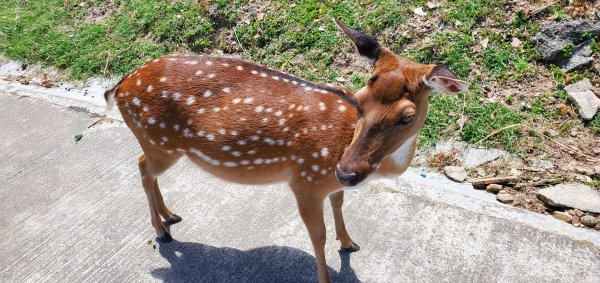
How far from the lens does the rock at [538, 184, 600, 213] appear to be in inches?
136

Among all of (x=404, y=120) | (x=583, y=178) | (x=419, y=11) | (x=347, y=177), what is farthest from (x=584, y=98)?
(x=347, y=177)

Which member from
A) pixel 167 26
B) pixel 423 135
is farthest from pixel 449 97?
pixel 167 26

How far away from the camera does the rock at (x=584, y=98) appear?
4.04 m

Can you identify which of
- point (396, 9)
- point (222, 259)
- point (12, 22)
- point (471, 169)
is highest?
point (396, 9)

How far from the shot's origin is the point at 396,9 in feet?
17.0

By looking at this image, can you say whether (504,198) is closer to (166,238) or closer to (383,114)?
(383,114)

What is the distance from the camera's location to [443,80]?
232cm

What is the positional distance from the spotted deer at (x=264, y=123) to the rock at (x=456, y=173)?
3.43 feet

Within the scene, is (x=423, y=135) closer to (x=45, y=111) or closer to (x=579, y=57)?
(x=579, y=57)

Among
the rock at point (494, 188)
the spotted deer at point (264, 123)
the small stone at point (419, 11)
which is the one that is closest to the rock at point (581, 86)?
the rock at point (494, 188)

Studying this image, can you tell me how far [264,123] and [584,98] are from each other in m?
2.78

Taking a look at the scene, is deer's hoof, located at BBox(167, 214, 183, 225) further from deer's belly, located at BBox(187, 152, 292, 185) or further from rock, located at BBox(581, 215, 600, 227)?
rock, located at BBox(581, 215, 600, 227)

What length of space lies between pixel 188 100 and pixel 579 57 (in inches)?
133

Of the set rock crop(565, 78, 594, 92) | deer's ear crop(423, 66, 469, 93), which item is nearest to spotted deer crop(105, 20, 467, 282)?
deer's ear crop(423, 66, 469, 93)
